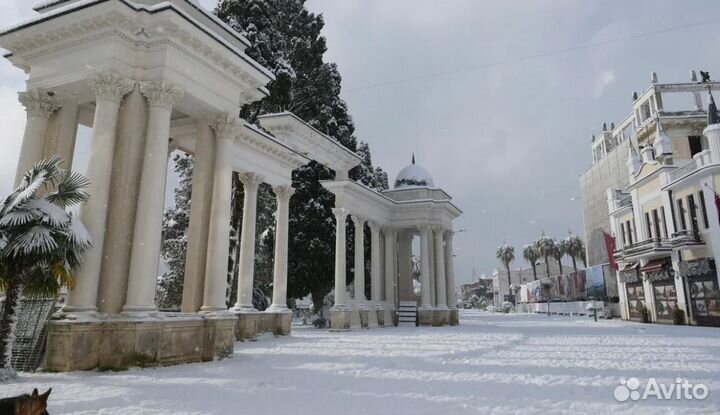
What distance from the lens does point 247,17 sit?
28297mm

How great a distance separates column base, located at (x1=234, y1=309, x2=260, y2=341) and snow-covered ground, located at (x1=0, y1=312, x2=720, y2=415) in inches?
195

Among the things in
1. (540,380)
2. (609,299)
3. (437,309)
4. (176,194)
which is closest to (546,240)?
(609,299)

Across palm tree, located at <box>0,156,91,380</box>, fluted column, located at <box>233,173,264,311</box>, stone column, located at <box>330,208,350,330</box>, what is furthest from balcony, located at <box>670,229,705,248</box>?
palm tree, located at <box>0,156,91,380</box>

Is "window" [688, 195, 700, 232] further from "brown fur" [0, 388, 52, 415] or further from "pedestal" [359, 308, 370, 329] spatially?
"brown fur" [0, 388, 52, 415]

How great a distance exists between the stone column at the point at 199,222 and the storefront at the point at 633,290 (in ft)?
99.8

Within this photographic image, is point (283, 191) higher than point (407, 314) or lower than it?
higher

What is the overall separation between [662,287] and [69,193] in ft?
107

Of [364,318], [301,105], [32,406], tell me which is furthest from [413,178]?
[32,406]

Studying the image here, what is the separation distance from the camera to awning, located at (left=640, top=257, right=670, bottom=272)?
28781mm

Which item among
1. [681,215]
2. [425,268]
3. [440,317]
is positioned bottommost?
[440,317]

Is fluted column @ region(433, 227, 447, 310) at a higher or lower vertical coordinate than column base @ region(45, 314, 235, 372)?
higher

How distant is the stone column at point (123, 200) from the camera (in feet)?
33.2

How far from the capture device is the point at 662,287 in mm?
29578

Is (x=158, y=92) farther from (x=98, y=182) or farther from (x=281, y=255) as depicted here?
(x=281, y=255)
